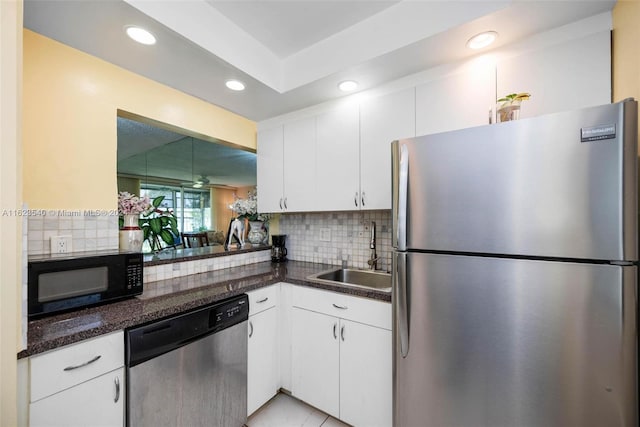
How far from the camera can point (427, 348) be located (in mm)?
1080

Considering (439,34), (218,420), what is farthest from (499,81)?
(218,420)

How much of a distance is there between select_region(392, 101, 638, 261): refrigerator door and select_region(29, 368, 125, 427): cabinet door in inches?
52.0

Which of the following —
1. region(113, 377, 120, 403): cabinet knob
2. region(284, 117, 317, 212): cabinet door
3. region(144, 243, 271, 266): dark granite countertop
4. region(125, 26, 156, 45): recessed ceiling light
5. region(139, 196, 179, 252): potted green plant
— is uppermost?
region(125, 26, 156, 45): recessed ceiling light

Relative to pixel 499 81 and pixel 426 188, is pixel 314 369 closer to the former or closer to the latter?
pixel 426 188

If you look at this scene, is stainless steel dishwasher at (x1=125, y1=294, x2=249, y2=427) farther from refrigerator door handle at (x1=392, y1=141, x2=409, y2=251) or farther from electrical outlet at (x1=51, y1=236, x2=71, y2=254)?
refrigerator door handle at (x1=392, y1=141, x2=409, y2=251)

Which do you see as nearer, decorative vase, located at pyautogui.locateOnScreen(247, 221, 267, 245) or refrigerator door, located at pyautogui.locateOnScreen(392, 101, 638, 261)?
refrigerator door, located at pyautogui.locateOnScreen(392, 101, 638, 261)

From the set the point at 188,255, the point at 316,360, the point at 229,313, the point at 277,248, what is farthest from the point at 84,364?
the point at 277,248

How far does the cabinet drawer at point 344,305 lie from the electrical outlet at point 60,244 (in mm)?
1237

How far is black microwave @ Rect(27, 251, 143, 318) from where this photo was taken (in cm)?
104

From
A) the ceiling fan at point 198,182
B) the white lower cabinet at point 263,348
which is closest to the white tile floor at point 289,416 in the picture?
the white lower cabinet at point 263,348

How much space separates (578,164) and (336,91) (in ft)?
4.66

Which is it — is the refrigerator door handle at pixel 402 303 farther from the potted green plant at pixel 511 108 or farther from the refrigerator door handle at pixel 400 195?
the potted green plant at pixel 511 108

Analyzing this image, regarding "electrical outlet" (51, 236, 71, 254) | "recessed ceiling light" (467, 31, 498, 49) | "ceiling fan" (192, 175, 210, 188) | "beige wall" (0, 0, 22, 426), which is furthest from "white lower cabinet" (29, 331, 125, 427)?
"ceiling fan" (192, 175, 210, 188)

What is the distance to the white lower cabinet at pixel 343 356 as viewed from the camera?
1439 millimetres
